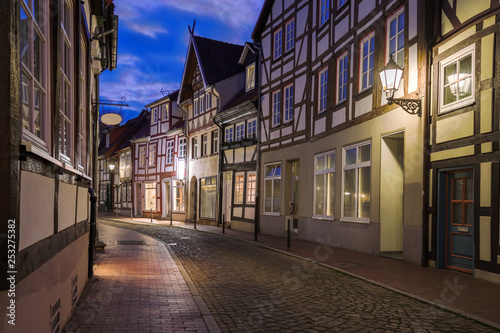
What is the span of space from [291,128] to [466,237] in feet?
33.8

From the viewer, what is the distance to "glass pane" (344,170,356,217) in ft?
45.1

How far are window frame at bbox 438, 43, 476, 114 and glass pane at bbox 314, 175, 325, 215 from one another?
6.68 metres

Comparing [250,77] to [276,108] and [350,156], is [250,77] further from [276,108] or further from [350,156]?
[350,156]

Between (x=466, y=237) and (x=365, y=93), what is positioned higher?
(x=365, y=93)

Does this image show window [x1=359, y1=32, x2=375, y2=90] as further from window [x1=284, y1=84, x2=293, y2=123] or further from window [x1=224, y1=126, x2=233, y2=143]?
window [x1=224, y1=126, x2=233, y2=143]

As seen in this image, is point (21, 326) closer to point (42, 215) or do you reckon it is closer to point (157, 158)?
point (42, 215)

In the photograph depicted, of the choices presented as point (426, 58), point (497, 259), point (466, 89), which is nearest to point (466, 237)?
point (497, 259)

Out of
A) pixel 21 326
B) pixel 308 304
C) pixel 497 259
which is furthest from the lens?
pixel 497 259

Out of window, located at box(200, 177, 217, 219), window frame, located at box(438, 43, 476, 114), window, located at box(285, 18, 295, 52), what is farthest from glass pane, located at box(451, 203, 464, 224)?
window, located at box(200, 177, 217, 219)

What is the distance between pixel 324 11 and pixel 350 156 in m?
5.81

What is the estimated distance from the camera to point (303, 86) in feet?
58.9

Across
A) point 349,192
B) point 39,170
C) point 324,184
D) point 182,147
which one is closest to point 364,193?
point 349,192

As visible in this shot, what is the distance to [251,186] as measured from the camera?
74.0 ft

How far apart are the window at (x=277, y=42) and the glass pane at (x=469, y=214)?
512 inches
